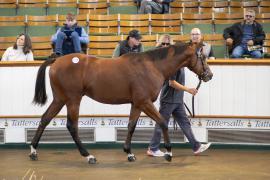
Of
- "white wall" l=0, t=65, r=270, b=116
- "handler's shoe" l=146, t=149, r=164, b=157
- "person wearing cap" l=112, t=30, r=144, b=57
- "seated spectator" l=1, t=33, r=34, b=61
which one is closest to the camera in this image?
"handler's shoe" l=146, t=149, r=164, b=157

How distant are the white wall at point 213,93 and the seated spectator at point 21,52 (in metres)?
0.61

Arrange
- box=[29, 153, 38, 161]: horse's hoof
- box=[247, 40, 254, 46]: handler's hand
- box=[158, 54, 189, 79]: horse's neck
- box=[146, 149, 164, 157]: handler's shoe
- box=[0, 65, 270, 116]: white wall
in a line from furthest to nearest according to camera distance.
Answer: box=[247, 40, 254, 46]: handler's hand
box=[0, 65, 270, 116]: white wall
box=[146, 149, 164, 157]: handler's shoe
box=[29, 153, 38, 161]: horse's hoof
box=[158, 54, 189, 79]: horse's neck

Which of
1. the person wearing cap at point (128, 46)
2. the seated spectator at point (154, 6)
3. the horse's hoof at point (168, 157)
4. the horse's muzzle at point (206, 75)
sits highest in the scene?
the seated spectator at point (154, 6)

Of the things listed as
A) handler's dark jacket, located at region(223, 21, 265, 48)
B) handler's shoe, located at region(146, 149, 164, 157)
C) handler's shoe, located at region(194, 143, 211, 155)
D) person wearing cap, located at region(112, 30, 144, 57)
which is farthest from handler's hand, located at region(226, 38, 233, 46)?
handler's shoe, located at region(146, 149, 164, 157)

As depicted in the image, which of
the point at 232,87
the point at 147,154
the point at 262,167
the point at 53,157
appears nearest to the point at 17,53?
the point at 53,157

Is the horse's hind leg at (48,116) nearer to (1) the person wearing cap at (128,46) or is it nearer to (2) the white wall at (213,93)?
(2) the white wall at (213,93)

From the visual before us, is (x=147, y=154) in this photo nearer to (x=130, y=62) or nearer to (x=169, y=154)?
(x=169, y=154)

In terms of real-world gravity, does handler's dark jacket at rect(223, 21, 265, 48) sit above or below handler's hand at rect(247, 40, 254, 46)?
above

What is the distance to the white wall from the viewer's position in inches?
383

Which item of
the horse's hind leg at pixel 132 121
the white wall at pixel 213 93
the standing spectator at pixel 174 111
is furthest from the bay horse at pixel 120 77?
the white wall at pixel 213 93

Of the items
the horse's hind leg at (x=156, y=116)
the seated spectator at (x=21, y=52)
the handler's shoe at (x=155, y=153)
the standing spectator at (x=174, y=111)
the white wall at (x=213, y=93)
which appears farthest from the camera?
the seated spectator at (x=21, y=52)

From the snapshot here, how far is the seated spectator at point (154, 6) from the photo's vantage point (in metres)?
13.6

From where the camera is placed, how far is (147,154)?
948 cm

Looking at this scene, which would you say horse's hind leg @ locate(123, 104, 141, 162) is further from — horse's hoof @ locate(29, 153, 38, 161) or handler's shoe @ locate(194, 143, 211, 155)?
horse's hoof @ locate(29, 153, 38, 161)
